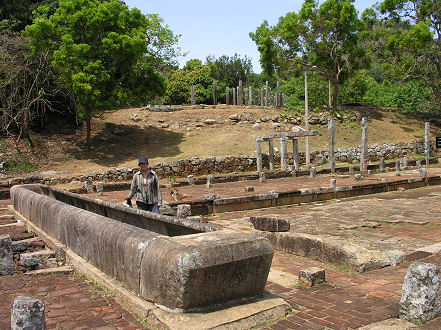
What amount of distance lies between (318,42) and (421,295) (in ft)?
115

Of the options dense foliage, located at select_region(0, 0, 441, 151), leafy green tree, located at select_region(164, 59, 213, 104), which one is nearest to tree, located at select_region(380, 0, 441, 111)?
dense foliage, located at select_region(0, 0, 441, 151)

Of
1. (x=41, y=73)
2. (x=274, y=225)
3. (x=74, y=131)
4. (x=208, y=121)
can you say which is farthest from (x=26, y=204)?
(x=208, y=121)

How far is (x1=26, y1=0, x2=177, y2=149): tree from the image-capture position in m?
22.8

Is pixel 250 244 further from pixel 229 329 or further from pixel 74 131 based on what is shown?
pixel 74 131

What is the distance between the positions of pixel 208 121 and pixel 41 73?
40.2 ft

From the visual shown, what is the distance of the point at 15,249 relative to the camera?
7551mm

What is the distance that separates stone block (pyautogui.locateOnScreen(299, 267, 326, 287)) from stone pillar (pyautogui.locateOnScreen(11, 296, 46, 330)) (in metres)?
3.06

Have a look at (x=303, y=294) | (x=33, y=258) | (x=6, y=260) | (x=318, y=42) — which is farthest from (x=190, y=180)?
(x=318, y=42)

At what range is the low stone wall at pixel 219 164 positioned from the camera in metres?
21.2

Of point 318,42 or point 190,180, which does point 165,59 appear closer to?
point 318,42

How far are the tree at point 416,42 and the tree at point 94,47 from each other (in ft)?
63.2

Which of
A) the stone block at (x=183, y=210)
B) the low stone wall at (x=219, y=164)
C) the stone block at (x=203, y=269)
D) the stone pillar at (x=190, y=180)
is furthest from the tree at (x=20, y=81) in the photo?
the stone block at (x=203, y=269)

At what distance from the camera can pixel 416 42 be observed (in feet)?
103

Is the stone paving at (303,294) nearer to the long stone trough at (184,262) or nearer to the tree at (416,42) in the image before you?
the long stone trough at (184,262)
